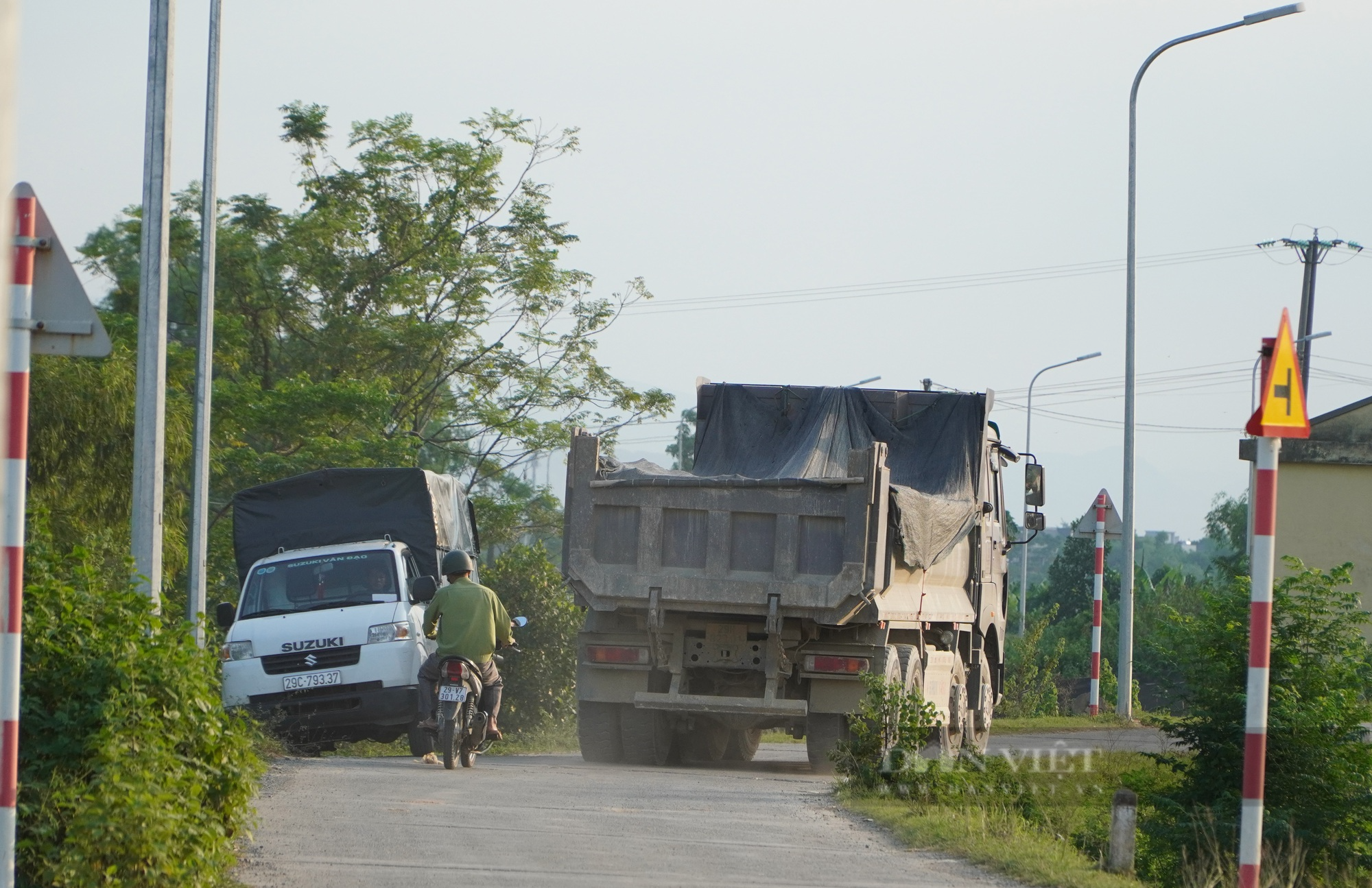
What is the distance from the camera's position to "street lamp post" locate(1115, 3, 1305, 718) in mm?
22969

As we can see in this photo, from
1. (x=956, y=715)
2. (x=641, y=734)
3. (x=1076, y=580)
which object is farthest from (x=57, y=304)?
(x=1076, y=580)

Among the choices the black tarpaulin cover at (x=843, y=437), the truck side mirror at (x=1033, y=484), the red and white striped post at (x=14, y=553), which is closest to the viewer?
the red and white striped post at (x=14, y=553)

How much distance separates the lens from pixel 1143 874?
37.8 ft

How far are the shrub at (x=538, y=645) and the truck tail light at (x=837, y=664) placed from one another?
26.5 feet

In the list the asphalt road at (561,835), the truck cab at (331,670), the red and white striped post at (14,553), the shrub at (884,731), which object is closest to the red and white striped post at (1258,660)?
the asphalt road at (561,835)

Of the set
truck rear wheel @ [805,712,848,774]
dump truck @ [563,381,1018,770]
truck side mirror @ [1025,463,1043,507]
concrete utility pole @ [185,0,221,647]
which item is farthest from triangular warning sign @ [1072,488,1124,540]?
concrete utility pole @ [185,0,221,647]

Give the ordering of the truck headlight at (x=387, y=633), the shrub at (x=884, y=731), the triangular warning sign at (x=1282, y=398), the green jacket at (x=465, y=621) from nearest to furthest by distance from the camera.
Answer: the triangular warning sign at (x=1282, y=398) → the shrub at (x=884, y=731) → the green jacket at (x=465, y=621) → the truck headlight at (x=387, y=633)

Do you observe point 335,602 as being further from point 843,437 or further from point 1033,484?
point 1033,484

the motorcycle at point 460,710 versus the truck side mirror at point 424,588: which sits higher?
the truck side mirror at point 424,588

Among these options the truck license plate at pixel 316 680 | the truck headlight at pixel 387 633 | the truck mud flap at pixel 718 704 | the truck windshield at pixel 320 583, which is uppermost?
the truck windshield at pixel 320 583

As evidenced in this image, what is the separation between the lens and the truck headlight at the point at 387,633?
14734mm

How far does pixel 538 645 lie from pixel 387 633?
6.92 meters

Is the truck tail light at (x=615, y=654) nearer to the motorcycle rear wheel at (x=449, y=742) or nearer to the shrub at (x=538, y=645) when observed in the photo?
the motorcycle rear wheel at (x=449, y=742)

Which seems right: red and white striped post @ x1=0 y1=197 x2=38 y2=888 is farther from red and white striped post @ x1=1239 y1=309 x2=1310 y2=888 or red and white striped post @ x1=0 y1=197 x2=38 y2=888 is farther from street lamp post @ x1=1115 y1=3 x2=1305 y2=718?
street lamp post @ x1=1115 y1=3 x2=1305 y2=718
